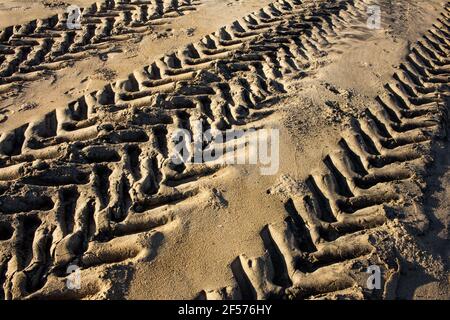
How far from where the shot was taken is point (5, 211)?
10.9ft

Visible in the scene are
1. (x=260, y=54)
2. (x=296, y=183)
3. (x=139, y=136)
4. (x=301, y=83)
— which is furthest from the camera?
(x=260, y=54)

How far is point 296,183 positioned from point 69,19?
415 centimetres

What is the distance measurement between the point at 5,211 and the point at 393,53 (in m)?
4.74

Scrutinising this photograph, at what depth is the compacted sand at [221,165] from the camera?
299cm

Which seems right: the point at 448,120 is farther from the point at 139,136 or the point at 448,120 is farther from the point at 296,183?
the point at 139,136

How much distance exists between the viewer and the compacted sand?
2.99 m

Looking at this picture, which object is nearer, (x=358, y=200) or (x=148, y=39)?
(x=358, y=200)

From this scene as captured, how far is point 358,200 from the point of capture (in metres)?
3.49

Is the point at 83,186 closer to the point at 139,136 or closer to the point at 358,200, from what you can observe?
the point at 139,136

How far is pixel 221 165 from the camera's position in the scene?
3.68 m
